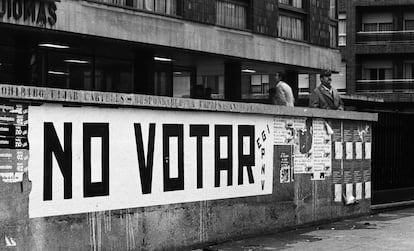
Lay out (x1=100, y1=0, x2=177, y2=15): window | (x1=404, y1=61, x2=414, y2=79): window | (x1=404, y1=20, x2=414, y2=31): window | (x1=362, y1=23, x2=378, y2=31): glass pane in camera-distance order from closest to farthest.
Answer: (x1=100, y1=0, x2=177, y2=15): window → (x1=404, y1=61, x2=414, y2=79): window → (x1=404, y1=20, x2=414, y2=31): window → (x1=362, y1=23, x2=378, y2=31): glass pane

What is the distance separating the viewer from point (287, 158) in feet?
41.5

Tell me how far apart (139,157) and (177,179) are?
2.80ft

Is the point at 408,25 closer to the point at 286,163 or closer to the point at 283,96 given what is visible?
the point at 283,96

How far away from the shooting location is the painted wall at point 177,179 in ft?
26.8

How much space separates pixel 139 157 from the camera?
955 cm

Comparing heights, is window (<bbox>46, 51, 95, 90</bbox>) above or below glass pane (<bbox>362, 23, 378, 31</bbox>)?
below

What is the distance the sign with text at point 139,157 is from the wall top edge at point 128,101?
10cm

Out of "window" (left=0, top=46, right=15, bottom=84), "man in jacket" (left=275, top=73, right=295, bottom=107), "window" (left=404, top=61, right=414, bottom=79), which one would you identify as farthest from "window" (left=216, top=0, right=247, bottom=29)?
"window" (left=404, top=61, right=414, bottom=79)

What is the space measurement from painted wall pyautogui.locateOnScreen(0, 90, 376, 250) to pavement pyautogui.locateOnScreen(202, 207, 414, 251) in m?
0.26

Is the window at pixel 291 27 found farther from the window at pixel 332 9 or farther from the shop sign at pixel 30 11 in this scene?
the shop sign at pixel 30 11

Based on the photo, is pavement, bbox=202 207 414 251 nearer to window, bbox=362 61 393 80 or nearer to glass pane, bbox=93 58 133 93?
glass pane, bbox=93 58 133 93

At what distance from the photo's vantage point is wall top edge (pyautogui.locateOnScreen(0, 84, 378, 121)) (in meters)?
8.02

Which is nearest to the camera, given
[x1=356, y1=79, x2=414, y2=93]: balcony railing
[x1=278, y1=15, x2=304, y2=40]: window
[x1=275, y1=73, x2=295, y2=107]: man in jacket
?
[x1=275, y1=73, x2=295, y2=107]: man in jacket

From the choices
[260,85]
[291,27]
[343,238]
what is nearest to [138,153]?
[343,238]
